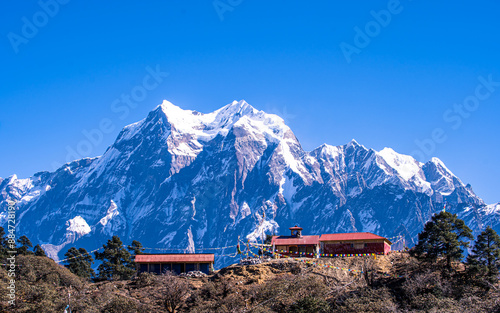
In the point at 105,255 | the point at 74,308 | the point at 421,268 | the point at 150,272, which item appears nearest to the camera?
the point at 74,308

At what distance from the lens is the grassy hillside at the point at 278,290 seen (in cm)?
5566

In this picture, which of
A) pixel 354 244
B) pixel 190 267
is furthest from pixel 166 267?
pixel 354 244

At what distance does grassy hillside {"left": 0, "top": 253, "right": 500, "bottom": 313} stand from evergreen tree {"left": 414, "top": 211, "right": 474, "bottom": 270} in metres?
1.93

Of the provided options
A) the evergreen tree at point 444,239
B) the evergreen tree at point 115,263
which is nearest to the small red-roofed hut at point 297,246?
the evergreen tree at point 444,239

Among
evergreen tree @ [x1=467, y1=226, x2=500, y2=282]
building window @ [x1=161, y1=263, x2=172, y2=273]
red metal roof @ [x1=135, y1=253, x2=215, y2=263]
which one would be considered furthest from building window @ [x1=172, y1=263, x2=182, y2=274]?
evergreen tree @ [x1=467, y1=226, x2=500, y2=282]

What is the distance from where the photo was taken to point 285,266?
7194cm

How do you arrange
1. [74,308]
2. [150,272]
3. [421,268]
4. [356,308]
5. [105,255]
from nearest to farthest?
[356,308]
[74,308]
[421,268]
[150,272]
[105,255]

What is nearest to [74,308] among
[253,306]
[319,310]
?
[253,306]

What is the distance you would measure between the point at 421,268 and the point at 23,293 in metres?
48.7

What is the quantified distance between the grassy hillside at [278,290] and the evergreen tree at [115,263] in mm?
16242

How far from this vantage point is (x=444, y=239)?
6500 cm

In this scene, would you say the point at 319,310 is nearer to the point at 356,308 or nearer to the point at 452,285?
the point at 356,308

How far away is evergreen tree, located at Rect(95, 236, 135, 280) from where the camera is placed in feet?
299

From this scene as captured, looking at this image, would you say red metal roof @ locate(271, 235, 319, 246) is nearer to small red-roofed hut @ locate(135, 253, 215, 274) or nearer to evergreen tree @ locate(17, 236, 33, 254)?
small red-roofed hut @ locate(135, 253, 215, 274)
